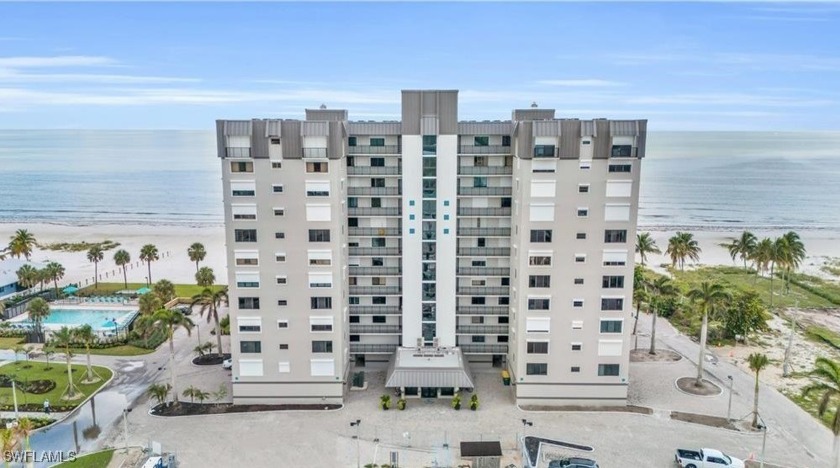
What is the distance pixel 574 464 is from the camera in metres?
38.4

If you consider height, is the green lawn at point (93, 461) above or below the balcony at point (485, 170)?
below

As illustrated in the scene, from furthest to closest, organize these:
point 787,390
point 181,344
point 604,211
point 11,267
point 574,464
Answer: point 11,267 → point 181,344 → point 787,390 → point 604,211 → point 574,464

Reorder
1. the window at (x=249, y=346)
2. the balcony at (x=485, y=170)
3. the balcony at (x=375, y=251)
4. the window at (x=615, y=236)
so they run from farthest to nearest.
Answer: the balcony at (x=375, y=251) → the balcony at (x=485, y=170) → the window at (x=249, y=346) → the window at (x=615, y=236)

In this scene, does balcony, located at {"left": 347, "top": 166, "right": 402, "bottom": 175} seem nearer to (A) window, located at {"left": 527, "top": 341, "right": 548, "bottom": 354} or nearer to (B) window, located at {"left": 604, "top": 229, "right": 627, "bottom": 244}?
(B) window, located at {"left": 604, "top": 229, "right": 627, "bottom": 244}

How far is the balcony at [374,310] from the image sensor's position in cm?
5328

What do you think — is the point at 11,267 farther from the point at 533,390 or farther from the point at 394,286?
the point at 533,390

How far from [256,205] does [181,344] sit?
2389 cm

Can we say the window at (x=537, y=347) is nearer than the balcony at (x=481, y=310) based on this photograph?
Yes

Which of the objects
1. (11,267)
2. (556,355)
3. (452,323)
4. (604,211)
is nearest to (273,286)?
(452,323)

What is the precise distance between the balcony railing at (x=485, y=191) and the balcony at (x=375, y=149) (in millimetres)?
6403

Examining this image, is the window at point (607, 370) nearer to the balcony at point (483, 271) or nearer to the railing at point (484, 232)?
the balcony at point (483, 271)

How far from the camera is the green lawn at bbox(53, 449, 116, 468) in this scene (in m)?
39.0

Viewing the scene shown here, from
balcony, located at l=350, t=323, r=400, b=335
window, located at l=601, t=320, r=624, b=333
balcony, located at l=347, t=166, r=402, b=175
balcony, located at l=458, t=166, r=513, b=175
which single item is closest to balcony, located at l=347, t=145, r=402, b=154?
balcony, located at l=347, t=166, r=402, b=175

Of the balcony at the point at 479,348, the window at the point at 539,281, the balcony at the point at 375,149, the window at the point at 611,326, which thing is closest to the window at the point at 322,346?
the balcony at the point at 479,348
